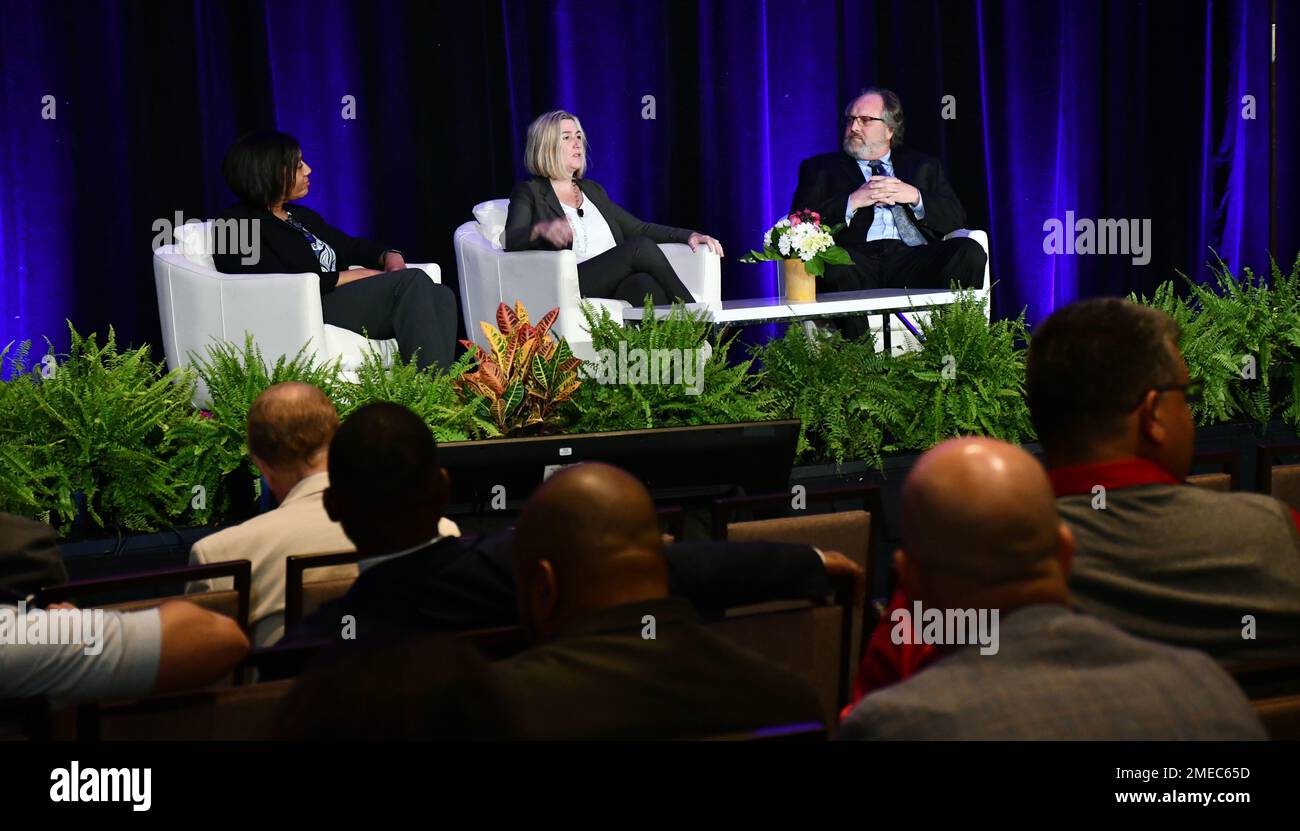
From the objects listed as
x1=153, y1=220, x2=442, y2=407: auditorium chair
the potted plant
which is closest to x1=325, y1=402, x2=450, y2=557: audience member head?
x1=153, y1=220, x2=442, y2=407: auditorium chair

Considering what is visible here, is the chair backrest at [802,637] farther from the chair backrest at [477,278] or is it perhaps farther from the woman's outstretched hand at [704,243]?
the woman's outstretched hand at [704,243]

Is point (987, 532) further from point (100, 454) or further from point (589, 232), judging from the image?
point (589, 232)

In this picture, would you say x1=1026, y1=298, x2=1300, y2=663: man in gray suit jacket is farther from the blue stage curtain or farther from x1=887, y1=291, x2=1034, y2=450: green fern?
the blue stage curtain

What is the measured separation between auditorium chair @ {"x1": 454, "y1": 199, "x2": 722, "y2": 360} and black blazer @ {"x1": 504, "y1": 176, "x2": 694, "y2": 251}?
85mm

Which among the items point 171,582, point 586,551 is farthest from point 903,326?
point 586,551

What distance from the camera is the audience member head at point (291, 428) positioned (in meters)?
2.43

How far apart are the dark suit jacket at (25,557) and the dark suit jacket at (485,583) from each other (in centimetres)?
36

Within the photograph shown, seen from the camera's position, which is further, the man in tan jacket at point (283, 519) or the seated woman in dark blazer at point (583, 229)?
the seated woman in dark blazer at point (583, 229)

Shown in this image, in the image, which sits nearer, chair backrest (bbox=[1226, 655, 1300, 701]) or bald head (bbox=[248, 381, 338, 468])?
chair backrest (bbox=[1226, 655, 1300, 701])

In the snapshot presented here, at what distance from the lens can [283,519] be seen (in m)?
2.27

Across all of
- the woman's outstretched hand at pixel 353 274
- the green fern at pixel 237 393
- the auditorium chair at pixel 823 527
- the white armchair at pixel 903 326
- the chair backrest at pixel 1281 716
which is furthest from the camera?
the white armchair at pixel 903 326

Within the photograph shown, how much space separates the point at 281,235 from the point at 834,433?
2091mm

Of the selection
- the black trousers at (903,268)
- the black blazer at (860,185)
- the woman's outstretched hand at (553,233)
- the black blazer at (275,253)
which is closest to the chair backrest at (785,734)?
the black blazer at (275,253)

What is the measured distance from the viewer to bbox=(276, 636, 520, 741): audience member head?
0.92 m
